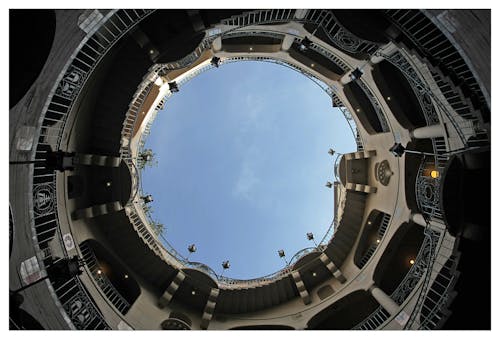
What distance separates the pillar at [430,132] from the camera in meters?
14.1

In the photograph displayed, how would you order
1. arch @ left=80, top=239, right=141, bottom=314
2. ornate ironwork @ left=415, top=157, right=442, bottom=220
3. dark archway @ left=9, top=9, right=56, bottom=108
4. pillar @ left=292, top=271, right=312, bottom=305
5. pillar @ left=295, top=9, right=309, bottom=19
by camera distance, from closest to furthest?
dark archway @ left=9, top=9, right=56, bottom=108
pillar @ left=295, top=9, right=309, bottom=19
ornate ironwork @ left=415, top=157, right=442, bottom=220
arch @ left=80, top=239, right=141, bottom=314
pillar @ left=292, top=271, right=312, bottom=305

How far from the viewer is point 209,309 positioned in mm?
18406

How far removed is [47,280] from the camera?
11.1 meters

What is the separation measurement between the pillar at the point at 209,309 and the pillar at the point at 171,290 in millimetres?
2319

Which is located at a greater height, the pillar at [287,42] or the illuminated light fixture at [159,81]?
the pillar at [287,42]

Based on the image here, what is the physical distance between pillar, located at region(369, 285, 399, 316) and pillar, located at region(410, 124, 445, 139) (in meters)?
9.81

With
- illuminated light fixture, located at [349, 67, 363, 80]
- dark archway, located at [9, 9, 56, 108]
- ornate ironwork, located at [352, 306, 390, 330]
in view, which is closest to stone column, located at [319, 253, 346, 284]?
ornate ironwork, located at [352, 306, 390, 330]

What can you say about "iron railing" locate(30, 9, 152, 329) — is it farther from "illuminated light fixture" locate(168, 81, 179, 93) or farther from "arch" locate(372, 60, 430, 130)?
"arch" locate(372, 60, 430, 130)

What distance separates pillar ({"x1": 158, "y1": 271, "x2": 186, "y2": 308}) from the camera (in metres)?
18.3

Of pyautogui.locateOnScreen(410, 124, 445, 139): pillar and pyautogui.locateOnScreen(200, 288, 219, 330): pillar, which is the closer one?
pyautogui.locateOnScreen(410, 124, 445, 139): pillar

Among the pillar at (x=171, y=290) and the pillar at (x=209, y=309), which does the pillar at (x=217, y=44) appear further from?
the pillar at (x=209, y=309)

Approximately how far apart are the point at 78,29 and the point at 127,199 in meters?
10.8

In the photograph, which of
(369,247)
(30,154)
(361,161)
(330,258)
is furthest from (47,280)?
(361,161)

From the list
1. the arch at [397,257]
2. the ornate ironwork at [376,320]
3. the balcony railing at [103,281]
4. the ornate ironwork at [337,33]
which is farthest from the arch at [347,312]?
the ornate ironwork at [337,33]
